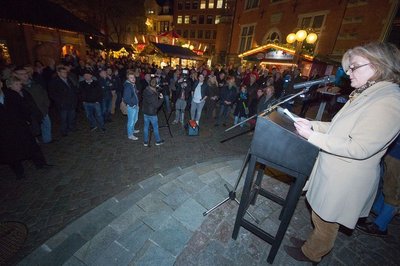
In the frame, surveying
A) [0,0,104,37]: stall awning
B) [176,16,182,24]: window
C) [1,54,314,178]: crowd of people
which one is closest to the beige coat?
[1,54,314,178]: crowd of people

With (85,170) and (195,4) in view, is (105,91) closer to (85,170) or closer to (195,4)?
(85,170)

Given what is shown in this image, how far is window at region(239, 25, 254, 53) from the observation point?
69.4 ft

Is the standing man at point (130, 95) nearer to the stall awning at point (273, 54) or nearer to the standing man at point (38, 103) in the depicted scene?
the standing man at point (38, 103)

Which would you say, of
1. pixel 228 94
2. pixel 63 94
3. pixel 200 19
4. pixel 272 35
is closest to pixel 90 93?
pixel 63 94

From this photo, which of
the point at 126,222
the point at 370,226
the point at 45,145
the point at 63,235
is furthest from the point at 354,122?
the point at 45,145

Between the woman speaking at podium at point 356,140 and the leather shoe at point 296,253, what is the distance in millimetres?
220

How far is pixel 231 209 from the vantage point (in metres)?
3.17

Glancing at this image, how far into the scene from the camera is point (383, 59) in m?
1.60

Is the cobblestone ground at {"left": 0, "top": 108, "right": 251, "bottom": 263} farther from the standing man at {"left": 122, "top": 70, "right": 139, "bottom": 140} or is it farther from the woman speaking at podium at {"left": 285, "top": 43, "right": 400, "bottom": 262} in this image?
the woman speaking at podium at {"left": 285, "top": 43, "right": 400, "bottom": 262}

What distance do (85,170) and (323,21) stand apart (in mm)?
17558

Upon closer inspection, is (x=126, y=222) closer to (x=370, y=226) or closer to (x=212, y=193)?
(x=212, y=193)

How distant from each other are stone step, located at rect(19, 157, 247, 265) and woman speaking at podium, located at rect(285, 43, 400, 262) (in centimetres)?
171

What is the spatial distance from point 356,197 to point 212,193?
222 centimetres

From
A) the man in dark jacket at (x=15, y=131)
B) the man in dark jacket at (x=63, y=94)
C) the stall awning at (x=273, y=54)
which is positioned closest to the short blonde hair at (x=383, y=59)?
the man in dark jacket at (x=15, y=131)
